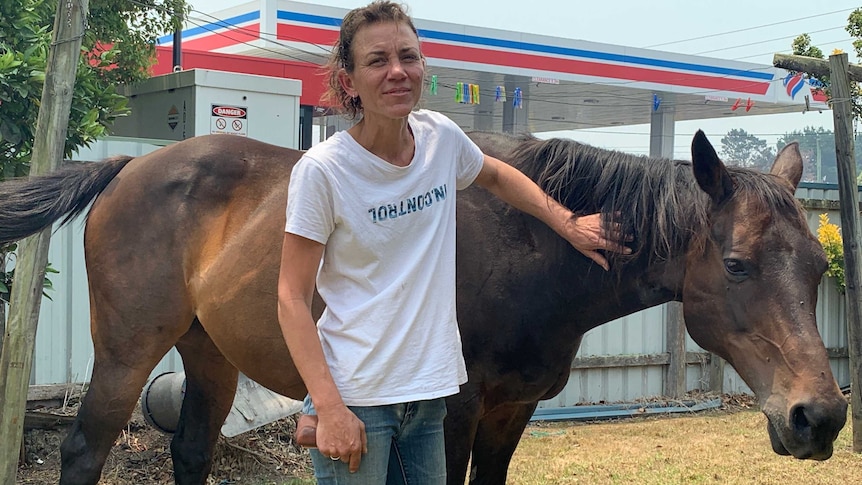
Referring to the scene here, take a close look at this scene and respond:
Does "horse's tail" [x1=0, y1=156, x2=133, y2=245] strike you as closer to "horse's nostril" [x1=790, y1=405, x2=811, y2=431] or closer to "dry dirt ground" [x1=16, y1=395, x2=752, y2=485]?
"dry dirt ground" [x1=16, y1=395, x2=752, y2=485]

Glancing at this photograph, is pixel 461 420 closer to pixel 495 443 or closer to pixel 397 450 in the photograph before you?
pixel 495 443

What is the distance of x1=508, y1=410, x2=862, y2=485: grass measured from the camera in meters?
5.29

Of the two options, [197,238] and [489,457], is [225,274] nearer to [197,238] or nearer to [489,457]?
[197,238]

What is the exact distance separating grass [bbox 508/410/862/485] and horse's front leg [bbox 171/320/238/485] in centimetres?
194

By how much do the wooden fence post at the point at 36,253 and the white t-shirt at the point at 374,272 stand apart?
225cm

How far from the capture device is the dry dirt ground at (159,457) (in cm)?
496

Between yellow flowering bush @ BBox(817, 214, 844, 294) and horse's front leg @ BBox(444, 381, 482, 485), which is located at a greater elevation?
yellow flowering bush @ BBox(817, 214, 844, 294)

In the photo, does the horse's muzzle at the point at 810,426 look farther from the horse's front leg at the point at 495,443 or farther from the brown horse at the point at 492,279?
the horse's front leg at the point at 495,443

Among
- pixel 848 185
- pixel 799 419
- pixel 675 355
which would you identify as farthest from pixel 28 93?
pixel 675 355

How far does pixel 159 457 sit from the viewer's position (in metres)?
5.24

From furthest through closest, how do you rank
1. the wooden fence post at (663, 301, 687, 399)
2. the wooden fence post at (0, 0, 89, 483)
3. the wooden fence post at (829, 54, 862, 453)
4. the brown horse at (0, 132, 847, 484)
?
the wooden fence post at (663, 301, 687, 399)
the wooden fence post at (829, 54, 862, 453)
the wooden fence post at (0, 0, 89, 483)
the brown horse at (0, 132, 847, 484)

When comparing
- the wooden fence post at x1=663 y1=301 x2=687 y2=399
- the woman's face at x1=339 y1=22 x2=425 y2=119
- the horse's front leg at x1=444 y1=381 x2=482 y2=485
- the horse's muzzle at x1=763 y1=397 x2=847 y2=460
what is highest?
the woman's face at x1=339 y1=22 x2=425 y2=119

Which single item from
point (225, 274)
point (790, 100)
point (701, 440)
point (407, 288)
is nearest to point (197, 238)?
point (225, 274)

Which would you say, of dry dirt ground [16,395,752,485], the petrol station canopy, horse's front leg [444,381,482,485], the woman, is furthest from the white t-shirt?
the petrol station canopy
